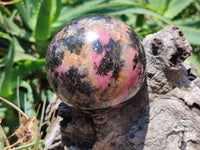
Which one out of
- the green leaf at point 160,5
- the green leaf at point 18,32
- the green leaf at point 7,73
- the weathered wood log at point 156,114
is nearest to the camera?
the weathered wood log at point 156,114

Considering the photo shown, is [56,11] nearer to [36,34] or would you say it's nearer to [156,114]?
[36,34]

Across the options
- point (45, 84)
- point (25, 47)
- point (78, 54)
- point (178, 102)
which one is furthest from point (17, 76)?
point (178, 102)

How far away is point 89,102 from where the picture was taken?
931 mm

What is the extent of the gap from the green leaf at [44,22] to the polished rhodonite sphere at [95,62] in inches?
25.4

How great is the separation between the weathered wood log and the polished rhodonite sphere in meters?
0.16

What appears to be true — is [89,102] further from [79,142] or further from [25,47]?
[25,47]

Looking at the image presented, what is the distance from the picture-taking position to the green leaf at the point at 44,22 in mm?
1532

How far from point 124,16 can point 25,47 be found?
0.87 metres

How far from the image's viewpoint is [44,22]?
5.37 ft

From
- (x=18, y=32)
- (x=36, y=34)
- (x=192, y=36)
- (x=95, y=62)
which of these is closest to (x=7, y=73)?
(x=36, y=34)

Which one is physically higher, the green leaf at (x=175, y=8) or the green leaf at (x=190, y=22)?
the green leaf at (x=175, y=8)

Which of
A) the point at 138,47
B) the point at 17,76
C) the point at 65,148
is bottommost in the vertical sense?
the point at 65,148

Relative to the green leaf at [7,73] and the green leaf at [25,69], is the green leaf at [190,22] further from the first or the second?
the green leaf at [7,73]

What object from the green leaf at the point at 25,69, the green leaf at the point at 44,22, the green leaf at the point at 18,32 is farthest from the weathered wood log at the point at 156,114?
the green leaf at the point at 18,32
